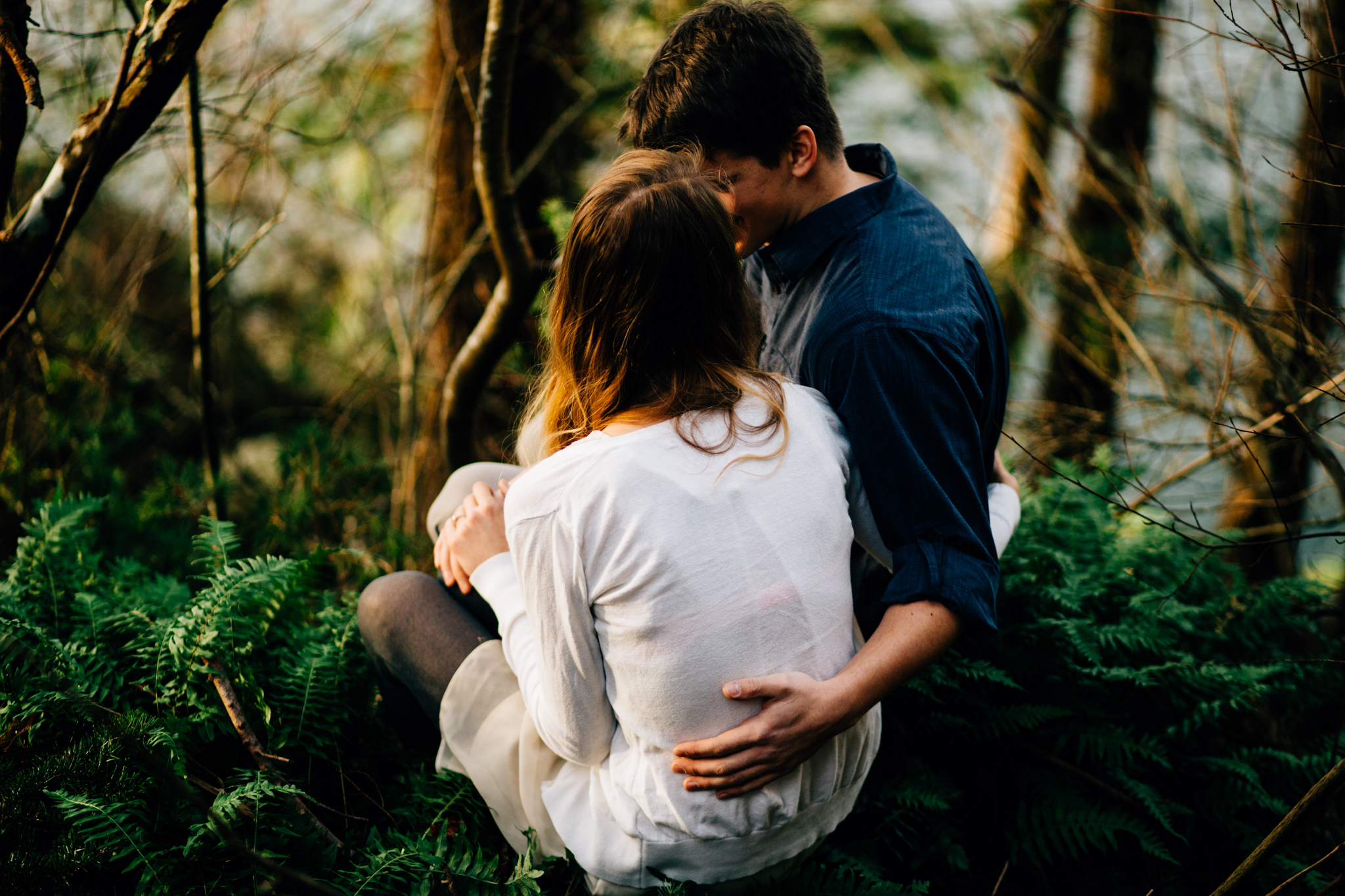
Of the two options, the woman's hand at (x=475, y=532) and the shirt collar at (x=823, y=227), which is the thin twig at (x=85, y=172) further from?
the shirt collar at (x=823, y=227)

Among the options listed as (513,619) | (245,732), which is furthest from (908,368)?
(245,732)

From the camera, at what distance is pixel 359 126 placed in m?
4.14

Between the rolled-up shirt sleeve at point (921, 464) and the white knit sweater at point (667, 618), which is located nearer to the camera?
the white knit sweater at point (667, 618)

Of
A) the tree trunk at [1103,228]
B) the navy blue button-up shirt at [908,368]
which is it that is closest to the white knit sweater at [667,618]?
the navy blue button-up shirt at [908,368]

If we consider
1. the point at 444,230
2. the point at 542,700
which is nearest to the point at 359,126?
the point at 444,230

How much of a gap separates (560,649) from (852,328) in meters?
0.77

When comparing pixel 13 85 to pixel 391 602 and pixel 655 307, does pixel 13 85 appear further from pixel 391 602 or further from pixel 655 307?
pixel 655 307

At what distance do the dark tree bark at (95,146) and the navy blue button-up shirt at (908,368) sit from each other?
1.27 metres

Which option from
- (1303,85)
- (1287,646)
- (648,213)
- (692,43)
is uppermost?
(692,43)

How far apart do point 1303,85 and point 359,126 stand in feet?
13.4

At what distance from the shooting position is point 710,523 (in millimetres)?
1145

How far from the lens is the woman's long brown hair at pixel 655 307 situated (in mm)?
1214

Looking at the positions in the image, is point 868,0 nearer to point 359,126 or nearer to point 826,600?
→ point 359,126

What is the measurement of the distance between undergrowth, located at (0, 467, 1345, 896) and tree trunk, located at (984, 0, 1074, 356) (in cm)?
208
